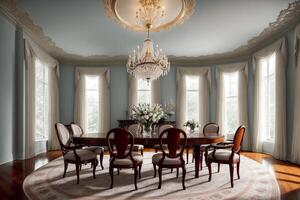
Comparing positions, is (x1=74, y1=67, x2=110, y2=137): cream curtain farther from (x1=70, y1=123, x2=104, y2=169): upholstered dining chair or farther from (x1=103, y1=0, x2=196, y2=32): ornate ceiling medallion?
(x1=103, y1=0, x2=196, y2=32): ornate ceiling medallion

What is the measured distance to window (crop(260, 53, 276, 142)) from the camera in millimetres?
6934

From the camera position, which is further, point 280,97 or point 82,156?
point 280,97

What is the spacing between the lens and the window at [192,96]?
28.9ft

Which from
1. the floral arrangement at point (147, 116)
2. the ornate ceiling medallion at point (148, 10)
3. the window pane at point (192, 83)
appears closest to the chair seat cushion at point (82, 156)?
the floral arrangement at point (147, 116)

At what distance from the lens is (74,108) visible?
342 inches

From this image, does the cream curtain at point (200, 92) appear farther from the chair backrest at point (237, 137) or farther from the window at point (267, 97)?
the chair backrest at point (237, 137)

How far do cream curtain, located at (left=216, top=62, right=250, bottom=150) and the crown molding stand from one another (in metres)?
0.31

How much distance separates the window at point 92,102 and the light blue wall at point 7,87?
3.34 metres

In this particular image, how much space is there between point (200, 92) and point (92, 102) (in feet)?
13.2

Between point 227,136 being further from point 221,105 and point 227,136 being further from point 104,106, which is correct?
point 104,106

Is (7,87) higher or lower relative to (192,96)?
higher

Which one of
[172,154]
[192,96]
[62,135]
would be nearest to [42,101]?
[62,135]

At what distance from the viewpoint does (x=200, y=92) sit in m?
8.68

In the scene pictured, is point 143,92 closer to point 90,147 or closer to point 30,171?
point 90,147
